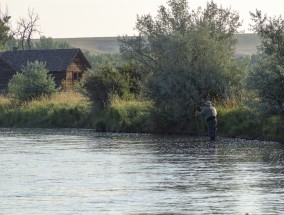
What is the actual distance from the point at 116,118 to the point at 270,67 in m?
13.0

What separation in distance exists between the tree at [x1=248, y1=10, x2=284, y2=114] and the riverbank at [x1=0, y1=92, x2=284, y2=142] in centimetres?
82

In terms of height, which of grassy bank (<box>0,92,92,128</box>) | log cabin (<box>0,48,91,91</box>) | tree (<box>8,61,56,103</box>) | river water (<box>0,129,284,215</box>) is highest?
log cabin (<box>0,48,91,91</box>)

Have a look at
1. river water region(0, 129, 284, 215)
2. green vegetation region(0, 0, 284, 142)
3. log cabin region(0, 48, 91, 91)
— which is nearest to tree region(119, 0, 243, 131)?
green vegetation region(0, 0, 284, 142)

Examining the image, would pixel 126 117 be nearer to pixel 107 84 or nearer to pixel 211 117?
pixel 107 84

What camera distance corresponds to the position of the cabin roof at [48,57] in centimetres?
9156

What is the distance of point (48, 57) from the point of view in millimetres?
93375

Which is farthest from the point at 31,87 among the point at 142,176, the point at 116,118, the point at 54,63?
the point at 142,176

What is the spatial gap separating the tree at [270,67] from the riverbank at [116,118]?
82 cm

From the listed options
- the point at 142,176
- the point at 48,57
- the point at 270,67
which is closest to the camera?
the point at 142,176

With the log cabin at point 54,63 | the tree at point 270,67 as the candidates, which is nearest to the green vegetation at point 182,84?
the tree at point 270,67

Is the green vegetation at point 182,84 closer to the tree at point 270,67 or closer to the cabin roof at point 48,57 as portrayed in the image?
the tree at point 270,67

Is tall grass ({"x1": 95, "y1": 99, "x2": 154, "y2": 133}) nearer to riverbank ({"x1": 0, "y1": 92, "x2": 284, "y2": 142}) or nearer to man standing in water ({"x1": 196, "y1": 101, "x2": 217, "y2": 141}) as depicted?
riverbank ({"x1": 0, "y1": 92, "x2": 284, "y2": 142})

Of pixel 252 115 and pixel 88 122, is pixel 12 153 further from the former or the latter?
pixel 88 122

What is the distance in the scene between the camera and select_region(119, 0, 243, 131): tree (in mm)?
47688
